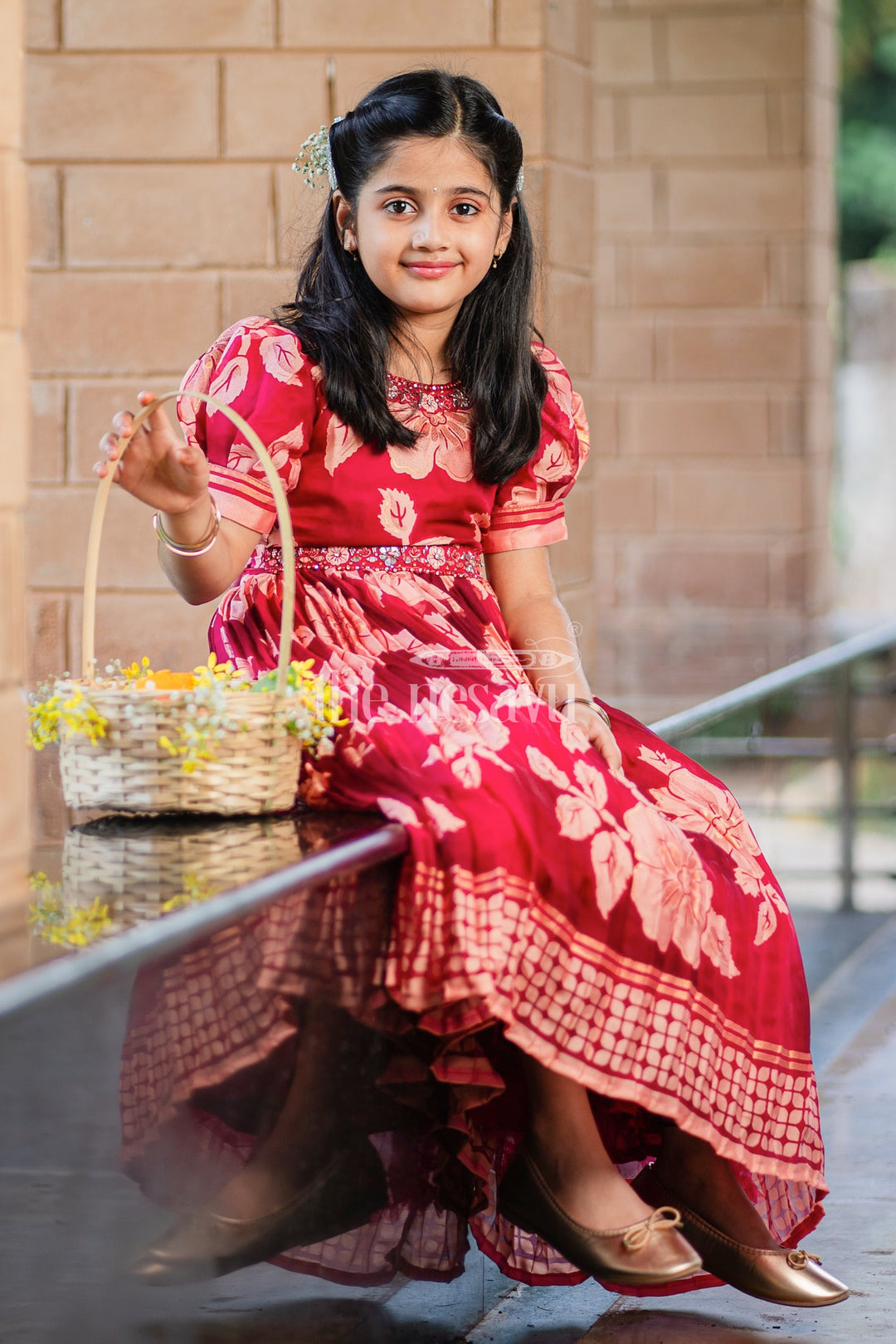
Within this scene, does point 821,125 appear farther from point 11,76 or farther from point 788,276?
point 11,76

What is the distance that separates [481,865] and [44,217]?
2.27m

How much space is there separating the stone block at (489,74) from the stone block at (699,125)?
2324mm

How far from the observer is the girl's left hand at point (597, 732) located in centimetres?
217

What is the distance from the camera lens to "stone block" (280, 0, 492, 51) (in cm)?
350

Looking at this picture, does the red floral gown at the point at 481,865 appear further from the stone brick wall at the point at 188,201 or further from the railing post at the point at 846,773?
the railing post at the point at 846,773

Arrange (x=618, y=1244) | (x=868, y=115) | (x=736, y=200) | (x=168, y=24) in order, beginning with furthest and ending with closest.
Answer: (x=868, y=115)
(x=736, y=200)
(x=168, y=24)
(x=618, y=1244)

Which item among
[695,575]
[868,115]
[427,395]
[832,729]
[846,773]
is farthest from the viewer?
[868,115]

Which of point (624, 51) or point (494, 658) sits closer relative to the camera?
point (494, 658)

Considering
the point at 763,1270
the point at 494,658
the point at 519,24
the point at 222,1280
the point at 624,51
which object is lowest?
the point at 763,1270

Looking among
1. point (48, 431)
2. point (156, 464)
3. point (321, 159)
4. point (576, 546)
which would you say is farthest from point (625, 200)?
point (156, 464)

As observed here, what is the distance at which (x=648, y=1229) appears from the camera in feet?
6.55

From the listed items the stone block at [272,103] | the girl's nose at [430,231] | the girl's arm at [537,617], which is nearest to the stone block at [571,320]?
the stone block at [272,103]

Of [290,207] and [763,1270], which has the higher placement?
[290,207]

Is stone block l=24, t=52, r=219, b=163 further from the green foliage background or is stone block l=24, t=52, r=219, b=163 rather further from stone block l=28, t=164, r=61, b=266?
the green foliage background
